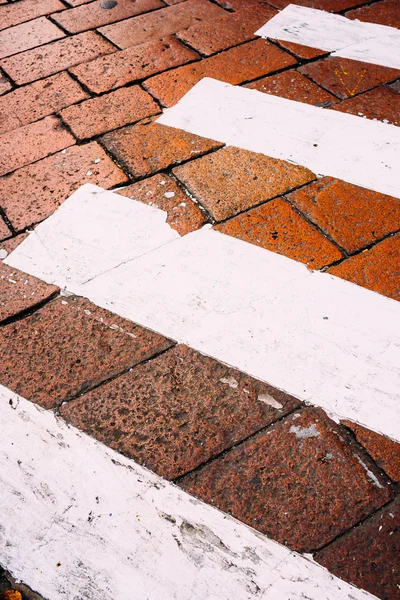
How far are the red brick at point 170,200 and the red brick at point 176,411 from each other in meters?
0.56

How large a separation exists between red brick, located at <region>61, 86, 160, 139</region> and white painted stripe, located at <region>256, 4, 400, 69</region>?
783mm

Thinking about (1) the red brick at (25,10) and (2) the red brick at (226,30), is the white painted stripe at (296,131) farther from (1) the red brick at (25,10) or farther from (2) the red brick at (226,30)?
(1) the red brick at (25,10)

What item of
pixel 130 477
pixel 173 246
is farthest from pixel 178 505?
pixel 173 246

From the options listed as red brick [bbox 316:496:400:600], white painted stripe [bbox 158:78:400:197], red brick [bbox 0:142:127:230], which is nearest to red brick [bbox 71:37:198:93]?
white painted stripe [bbox 158:78:400:197]

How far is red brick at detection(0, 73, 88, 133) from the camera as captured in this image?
8.47 ft

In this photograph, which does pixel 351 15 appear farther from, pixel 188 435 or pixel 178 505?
pixel 178 505

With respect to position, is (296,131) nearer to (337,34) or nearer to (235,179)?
(235,179)

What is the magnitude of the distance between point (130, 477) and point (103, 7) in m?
2.78

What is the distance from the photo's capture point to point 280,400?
159 centimetres

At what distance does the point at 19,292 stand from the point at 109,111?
3.45ft

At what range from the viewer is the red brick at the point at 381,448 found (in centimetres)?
146

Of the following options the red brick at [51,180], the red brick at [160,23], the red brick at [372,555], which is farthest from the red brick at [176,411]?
the red brick at [160,23]

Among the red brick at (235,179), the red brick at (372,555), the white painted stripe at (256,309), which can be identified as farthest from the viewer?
the red brick at (235,179)

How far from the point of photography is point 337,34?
2.88m
